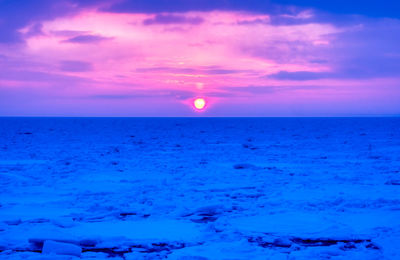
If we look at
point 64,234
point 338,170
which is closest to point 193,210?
point 64,234

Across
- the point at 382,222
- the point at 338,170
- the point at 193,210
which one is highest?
the point at 338,170

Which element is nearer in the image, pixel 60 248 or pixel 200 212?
pixel 60 248

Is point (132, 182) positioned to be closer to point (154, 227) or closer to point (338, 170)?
point (154, 227)

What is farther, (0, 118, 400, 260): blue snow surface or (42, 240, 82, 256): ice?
(0, 118, 400, 260): blue snow surface

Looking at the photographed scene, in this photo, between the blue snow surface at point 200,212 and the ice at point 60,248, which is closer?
the ice at point 60,248

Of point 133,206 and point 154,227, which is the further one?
point 133,206

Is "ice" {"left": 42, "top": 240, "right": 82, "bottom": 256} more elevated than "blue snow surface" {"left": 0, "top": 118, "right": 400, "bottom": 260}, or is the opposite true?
"blue snow surface" {"left": 0, "top": 118, "right": 400, "bottom": 260}

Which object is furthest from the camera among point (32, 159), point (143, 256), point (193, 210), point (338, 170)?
point (32, 159)

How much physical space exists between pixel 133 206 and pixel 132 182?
2.65 m

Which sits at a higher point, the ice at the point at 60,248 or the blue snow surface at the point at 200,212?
the blue snow surface at the point at 200,212

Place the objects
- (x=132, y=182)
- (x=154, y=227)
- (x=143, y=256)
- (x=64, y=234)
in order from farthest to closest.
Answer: (x=132, y=182) < (x=154, y=227) < (x=64, y=234) < (x=143, y=256)

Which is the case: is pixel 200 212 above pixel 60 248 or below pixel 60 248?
above

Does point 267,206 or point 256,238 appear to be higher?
point 267,206

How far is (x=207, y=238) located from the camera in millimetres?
5562
